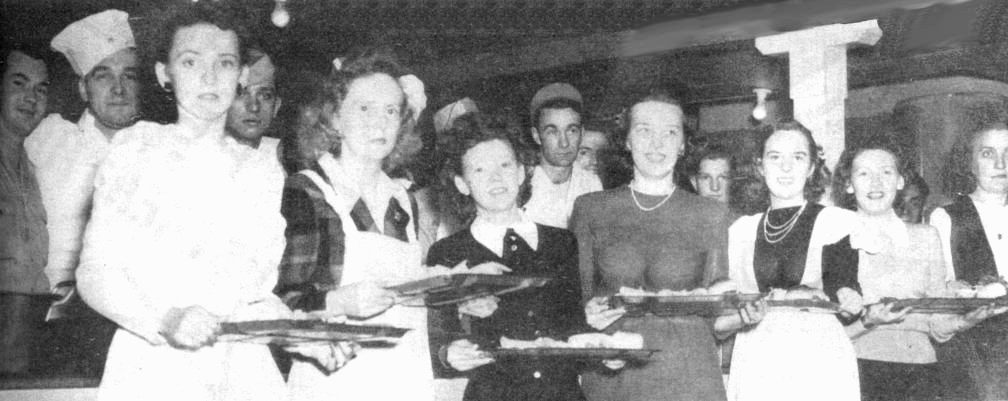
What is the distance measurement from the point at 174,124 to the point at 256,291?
428mm

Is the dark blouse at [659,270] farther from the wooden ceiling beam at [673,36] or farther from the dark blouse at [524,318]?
the wooden ceiling beam at [673,36]

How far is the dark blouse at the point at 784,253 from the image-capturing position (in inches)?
105

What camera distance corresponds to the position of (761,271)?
2.67m

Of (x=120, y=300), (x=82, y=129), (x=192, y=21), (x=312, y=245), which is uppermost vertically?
(x=192, y=21)

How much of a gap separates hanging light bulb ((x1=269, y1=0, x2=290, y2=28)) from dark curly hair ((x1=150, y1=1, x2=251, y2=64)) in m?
0.16

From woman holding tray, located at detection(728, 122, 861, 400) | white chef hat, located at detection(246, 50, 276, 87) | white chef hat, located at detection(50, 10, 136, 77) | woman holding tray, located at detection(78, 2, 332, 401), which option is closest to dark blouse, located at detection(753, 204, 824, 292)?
woman holding tray, located at detection(728, 122, 861, 400)

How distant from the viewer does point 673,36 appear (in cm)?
302

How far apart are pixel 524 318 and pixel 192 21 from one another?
0.98 metres

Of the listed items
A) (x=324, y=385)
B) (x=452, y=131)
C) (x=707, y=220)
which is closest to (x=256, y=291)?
(x=324, y=385)

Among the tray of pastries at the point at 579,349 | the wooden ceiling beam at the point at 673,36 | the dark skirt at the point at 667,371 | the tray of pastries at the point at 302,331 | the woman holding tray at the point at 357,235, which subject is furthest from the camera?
the wooden ceiling beam at the point at 673,36

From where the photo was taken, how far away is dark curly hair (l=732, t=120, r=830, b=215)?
2750 mm

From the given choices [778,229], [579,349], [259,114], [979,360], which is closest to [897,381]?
[979,360]

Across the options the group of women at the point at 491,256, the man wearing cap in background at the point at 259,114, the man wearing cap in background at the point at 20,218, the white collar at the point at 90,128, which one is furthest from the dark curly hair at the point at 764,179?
the man wearing cap in background at the point at 20,218

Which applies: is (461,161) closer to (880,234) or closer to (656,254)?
(656,254)
